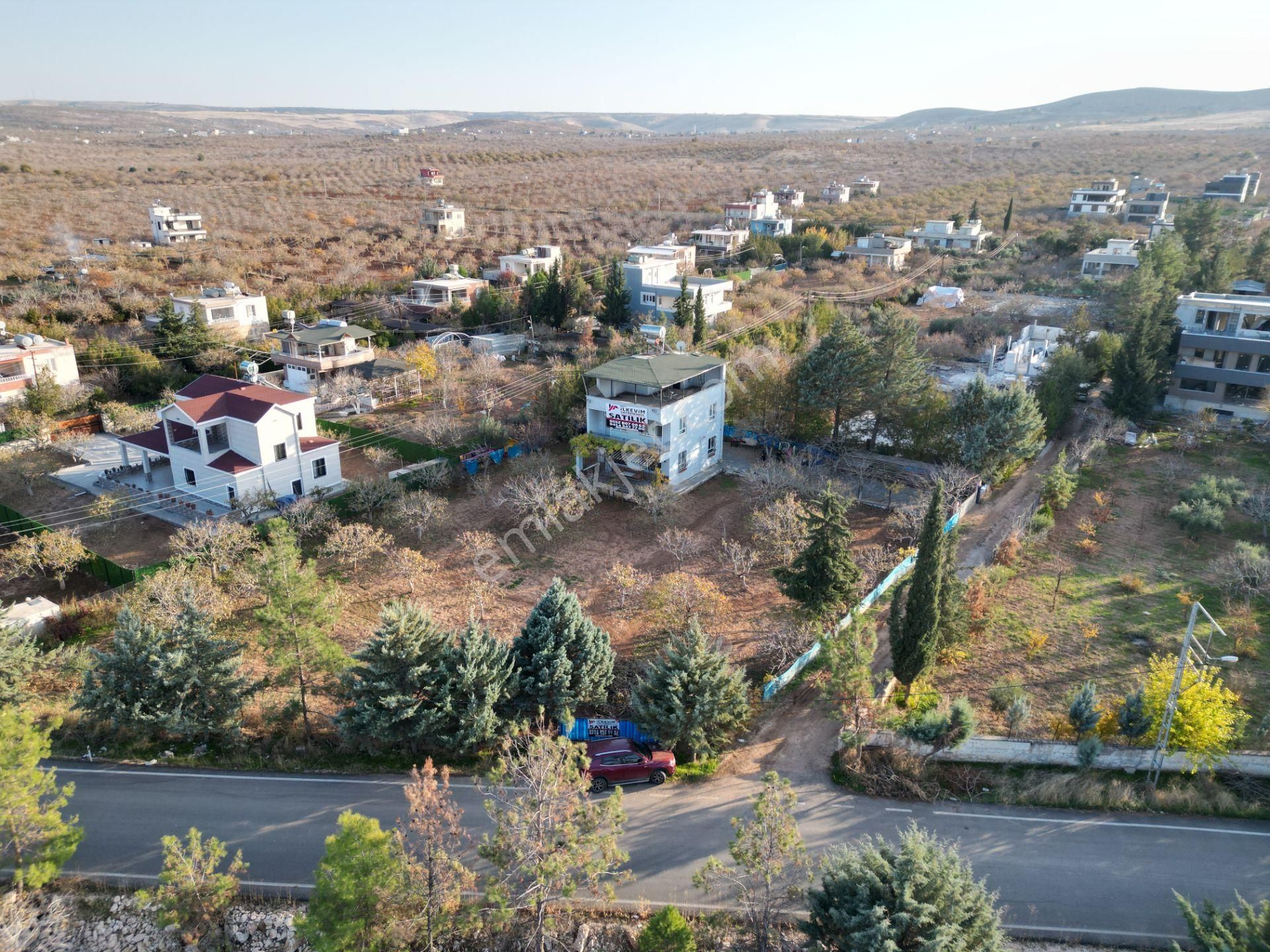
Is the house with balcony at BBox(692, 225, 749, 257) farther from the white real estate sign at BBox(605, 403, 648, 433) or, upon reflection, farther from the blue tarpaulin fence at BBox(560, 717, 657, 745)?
the blue tarpaulin fence at BBox(560, 717, 657, 745)

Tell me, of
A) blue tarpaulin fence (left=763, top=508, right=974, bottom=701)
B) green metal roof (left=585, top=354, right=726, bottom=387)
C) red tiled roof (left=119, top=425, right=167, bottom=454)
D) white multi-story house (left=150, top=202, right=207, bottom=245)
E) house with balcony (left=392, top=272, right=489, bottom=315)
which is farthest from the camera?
white multi-story house (left=150, top=202, right=207, bottom=245)

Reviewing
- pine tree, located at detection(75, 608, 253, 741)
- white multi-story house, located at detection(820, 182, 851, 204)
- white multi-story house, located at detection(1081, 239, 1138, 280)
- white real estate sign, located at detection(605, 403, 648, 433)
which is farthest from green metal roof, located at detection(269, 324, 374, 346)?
white multi-story house, located at detection(820, 182, 851, 204)

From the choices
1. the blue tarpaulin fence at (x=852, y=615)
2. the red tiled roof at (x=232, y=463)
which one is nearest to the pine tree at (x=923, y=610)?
the blue tarpaulin fence at (x=852, y=615)

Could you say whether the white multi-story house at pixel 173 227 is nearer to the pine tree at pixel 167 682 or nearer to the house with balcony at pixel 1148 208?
the pine tree at pixel 167 682

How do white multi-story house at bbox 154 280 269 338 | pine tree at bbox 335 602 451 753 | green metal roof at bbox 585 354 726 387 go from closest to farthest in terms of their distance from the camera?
1. pine tree at bbox 335 602 451 753
2. green metal roof at bbox 585 354 726 387
3. white multi-story house at bbox 154 280 269 338

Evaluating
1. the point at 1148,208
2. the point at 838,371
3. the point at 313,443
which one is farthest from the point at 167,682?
the point at 1148,208

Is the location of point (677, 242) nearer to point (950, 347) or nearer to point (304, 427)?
point (950, 347)
